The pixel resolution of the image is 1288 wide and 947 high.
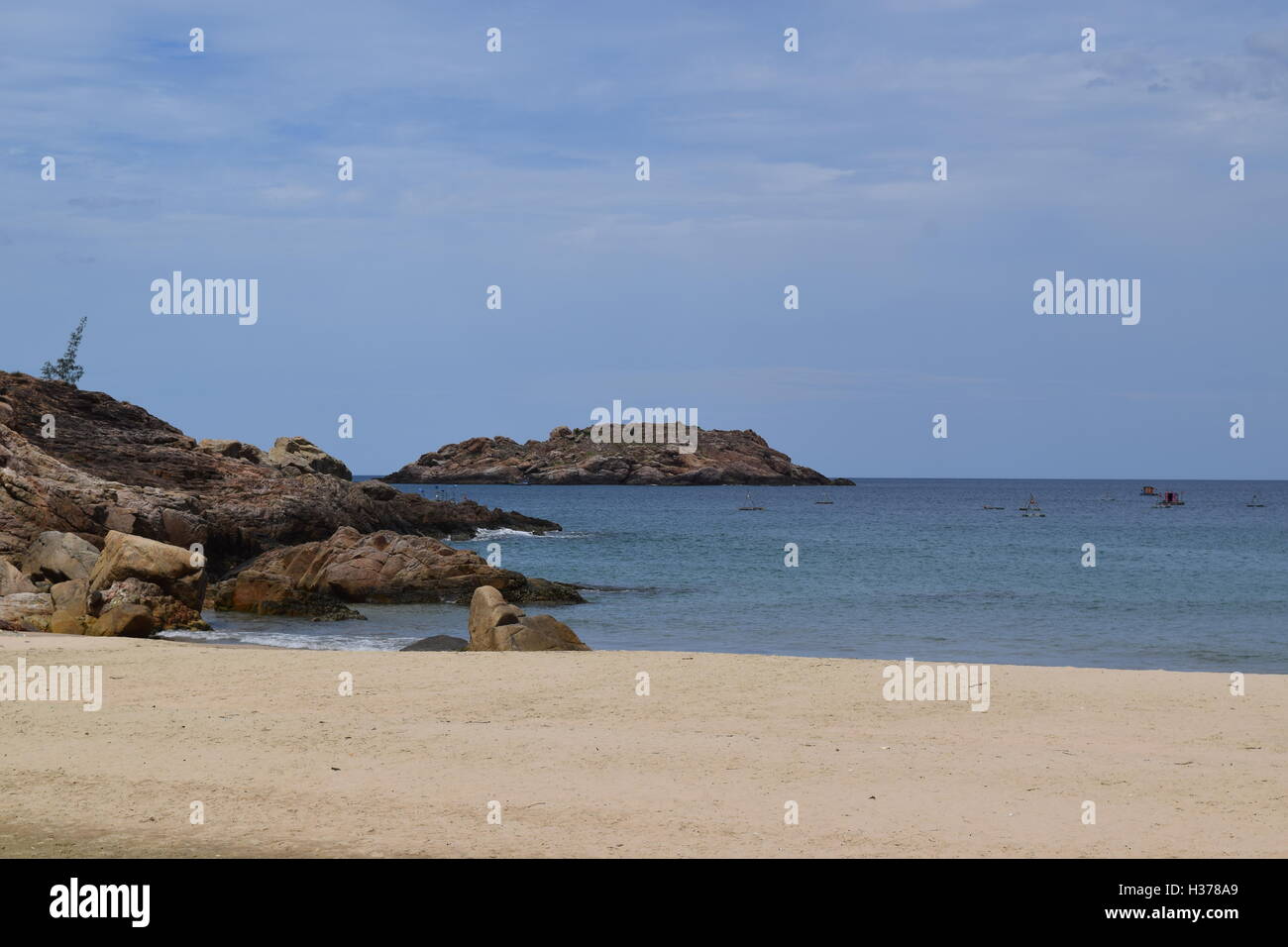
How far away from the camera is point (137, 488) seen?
37625 millimetres

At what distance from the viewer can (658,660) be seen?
62.4 feet

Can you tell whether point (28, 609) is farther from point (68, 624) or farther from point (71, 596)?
point (68, 624)

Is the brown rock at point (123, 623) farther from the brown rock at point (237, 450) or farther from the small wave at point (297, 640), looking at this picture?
the brown rock at point (237, 450)

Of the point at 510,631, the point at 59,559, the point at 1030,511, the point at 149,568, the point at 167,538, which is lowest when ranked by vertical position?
the point at 510,631

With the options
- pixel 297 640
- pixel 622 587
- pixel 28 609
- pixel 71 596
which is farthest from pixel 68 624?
pixel 622 587

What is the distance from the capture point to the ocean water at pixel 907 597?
1086 inches

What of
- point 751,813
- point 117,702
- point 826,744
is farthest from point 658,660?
point 751,813

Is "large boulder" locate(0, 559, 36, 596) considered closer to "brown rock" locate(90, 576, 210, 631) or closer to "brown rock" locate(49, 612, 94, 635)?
"brown rock" locate(90, 576, 210, 631)

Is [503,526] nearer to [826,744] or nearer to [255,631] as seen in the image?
[255,631]

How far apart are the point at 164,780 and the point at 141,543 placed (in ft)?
53.7

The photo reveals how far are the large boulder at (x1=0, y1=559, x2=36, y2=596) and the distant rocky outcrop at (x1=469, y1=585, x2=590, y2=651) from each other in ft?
34.5

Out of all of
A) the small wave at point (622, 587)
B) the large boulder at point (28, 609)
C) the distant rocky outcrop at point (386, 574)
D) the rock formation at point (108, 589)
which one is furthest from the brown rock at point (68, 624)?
the small wave at point (622, 587)

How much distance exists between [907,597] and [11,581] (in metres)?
27.3

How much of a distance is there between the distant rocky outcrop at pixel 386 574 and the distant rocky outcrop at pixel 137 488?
3832mm
